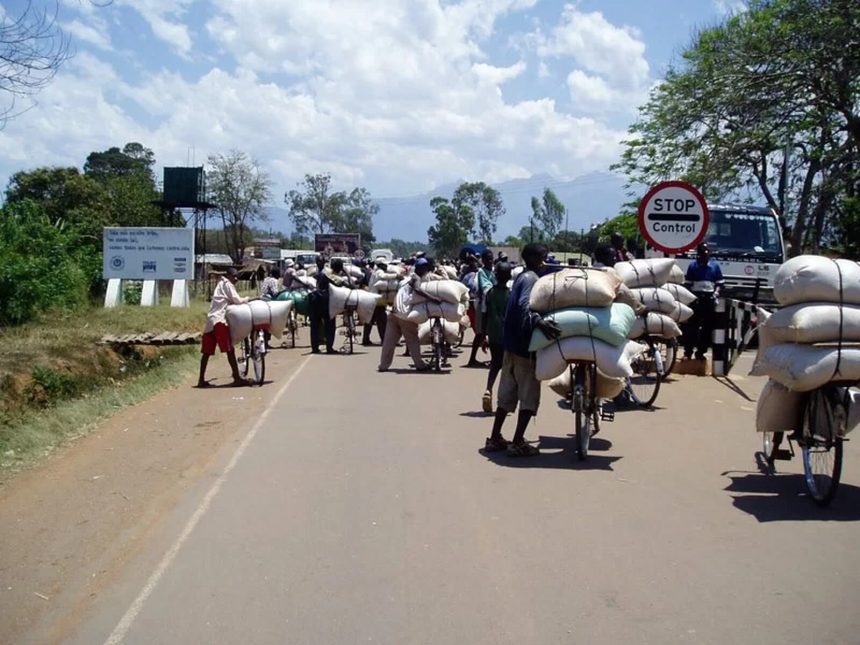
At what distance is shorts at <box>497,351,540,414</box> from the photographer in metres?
8.86

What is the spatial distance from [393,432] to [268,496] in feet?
9.32

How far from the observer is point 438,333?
53.0 ft

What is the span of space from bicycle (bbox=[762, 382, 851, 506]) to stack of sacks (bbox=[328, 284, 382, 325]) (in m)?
12.9

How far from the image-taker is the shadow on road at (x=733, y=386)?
12.4 m

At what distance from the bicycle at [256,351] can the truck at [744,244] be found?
8020 mm

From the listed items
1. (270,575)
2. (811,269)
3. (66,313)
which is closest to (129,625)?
(270,575)

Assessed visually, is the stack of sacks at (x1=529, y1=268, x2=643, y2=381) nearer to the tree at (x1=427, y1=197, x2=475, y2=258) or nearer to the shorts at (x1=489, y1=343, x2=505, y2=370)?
the shorts at (x1=489, y1=343, x2=505, y2=370)

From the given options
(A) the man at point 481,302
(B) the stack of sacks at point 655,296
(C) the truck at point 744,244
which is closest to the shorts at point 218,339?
(A) the man at point 481,302

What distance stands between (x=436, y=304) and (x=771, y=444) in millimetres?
8313

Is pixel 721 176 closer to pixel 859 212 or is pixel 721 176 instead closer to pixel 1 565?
pixel 859 212

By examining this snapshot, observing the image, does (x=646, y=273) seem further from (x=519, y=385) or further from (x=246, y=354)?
(x=246, y=354)

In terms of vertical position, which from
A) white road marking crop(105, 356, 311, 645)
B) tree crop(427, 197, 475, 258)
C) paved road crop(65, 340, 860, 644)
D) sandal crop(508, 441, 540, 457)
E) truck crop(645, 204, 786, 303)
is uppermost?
tree crop(427, 197, 475, 258)

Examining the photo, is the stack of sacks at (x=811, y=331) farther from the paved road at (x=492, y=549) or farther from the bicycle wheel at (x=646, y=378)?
the bicycle wheel at (x=646, y=378)

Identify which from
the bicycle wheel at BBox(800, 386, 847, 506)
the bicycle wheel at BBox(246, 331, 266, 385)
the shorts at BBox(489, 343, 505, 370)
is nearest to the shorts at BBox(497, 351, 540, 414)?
the shorts at BBox(489, 343, 505, 370)
